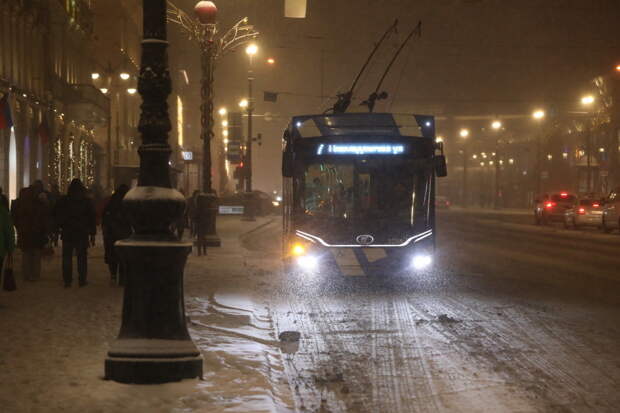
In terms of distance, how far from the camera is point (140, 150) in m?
8.17

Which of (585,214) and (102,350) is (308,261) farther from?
(585,214)

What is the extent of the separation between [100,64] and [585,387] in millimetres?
54512

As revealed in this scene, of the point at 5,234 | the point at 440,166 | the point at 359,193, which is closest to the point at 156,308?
the point at 5,234

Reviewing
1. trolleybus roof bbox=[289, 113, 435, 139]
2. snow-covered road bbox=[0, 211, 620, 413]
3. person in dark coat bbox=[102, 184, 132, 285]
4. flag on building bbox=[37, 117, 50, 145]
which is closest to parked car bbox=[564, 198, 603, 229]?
flag on building bbox=[37, 117, 50, 145]

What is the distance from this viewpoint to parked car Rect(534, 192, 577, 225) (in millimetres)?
49062

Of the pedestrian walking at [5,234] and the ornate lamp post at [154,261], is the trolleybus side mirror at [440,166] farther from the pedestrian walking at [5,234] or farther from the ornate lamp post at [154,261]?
the ornate lamp post at [154,261]

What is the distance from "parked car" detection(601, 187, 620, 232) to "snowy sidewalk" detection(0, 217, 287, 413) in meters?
25.9

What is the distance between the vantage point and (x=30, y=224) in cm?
1658

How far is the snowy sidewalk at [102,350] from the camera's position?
6871 millimetres

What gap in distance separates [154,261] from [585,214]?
1502 inches

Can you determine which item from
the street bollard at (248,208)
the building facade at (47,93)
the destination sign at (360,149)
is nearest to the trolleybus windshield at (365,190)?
the destination sign at (360,149)

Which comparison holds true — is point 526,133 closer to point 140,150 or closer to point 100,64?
point 100,64

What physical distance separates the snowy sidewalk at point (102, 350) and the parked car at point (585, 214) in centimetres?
2845

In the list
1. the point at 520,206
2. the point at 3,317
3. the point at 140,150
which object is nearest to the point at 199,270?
the point at 3,317
